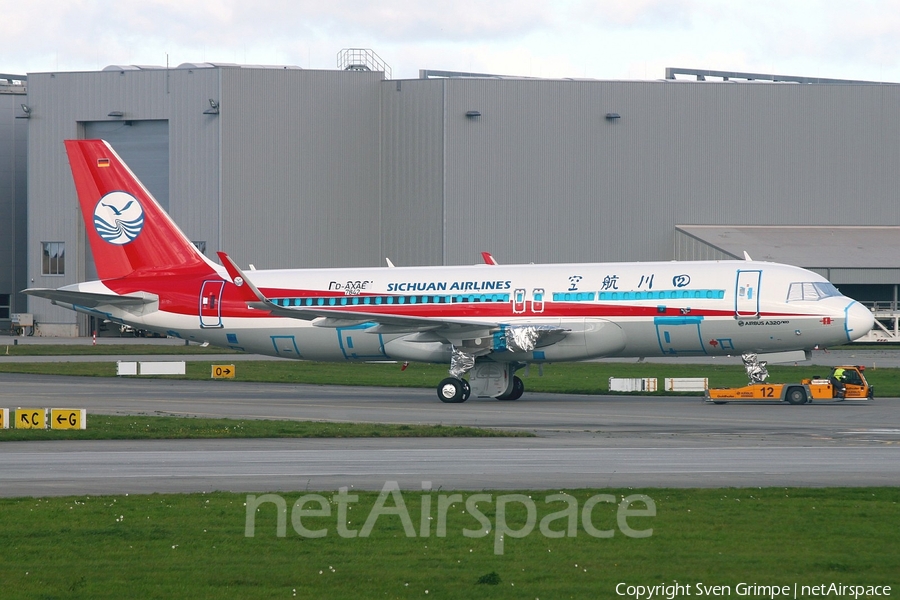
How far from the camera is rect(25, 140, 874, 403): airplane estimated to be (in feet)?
119

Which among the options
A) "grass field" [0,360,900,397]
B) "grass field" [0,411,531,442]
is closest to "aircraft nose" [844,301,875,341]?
"grass field" [0,360,900,397]

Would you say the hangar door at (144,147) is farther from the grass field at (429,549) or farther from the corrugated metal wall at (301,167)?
the grass field at (429,549)

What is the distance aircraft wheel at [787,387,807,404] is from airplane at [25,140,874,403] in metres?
1.46

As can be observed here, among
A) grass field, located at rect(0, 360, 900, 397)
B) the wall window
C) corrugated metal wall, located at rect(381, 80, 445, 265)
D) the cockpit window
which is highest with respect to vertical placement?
corrugated metal wall, located at rect(381, 80, 445, 265)

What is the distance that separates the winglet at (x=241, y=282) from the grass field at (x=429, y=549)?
18.5 m

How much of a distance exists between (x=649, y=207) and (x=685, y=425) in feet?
185

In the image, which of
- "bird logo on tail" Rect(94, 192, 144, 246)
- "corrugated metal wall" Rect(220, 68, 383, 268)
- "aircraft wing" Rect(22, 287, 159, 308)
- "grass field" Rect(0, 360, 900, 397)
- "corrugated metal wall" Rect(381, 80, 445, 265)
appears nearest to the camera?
"aircraft wing" Rect(22, 287, 159, 308)

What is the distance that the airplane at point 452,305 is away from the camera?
36406mm

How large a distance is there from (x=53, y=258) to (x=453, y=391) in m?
61.1

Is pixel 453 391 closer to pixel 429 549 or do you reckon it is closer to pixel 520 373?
pixel 520 373

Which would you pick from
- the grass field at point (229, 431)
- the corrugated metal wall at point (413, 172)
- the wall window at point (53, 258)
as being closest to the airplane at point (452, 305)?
the grass field at point (229, 431)

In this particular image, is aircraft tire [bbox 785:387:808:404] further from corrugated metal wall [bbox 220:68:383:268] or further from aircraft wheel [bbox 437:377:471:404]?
corrugated metal wall [bbox 220:68:383:268]

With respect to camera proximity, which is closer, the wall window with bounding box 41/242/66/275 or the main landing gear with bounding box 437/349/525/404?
the main landing gear with bounding box 437/349/525/404

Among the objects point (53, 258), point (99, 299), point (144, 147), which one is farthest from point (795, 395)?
point (53, 258)
